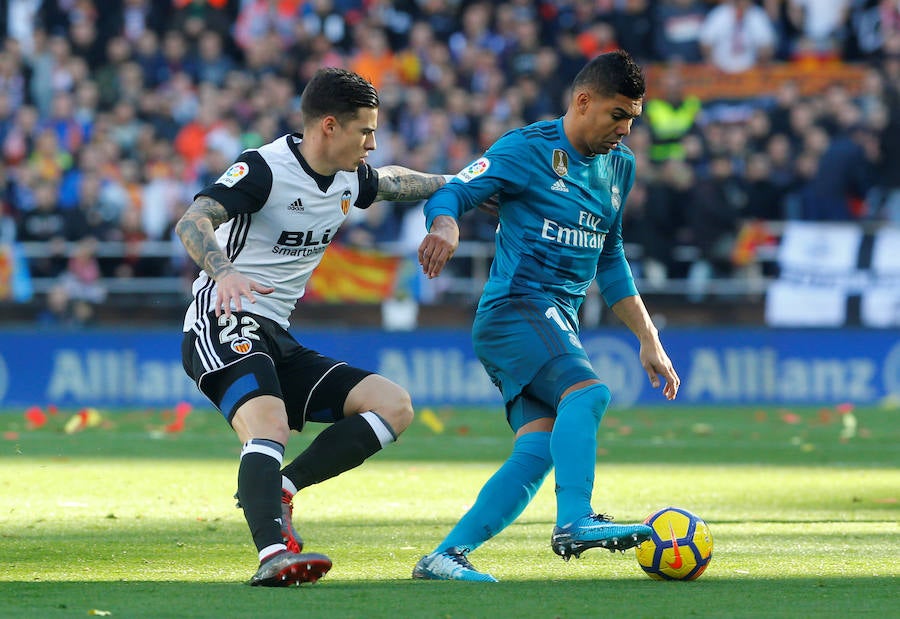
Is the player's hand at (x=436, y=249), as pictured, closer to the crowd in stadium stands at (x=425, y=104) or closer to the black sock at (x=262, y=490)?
the black sock at (x=262, y=490)

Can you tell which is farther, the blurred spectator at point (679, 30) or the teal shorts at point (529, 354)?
the blurred spectator at point (679, 30)

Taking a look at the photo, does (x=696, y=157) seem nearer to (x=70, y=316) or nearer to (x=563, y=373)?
(x=70, y=316)

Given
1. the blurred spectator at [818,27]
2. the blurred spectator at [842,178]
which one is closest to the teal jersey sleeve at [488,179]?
the blurred spectator at [842,178]

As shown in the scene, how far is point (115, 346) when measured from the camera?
17.3 metres

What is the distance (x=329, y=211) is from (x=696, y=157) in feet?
42.6

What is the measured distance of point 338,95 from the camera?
21.2 ft

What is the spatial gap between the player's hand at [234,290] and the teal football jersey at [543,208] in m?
0.90

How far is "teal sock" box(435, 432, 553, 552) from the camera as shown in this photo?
6180 millimetres

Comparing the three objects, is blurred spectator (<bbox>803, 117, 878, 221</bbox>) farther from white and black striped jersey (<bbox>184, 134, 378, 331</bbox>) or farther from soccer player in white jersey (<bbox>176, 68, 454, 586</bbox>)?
white and black striped jersey (<bbox>184, 134, 378, 331</bbox>)

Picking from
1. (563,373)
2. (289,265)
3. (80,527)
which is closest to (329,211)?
(289,265)

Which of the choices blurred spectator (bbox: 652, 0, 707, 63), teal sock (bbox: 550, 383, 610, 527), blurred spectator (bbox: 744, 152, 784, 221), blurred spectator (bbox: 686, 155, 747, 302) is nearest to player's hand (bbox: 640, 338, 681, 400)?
teal sock (bbox: 550, 383, 610, 527)

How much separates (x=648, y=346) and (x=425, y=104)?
13.6 meters

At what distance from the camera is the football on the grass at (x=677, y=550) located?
242 inches

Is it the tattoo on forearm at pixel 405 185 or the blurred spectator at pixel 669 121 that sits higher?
the blurred spectator at pixel 669 121
